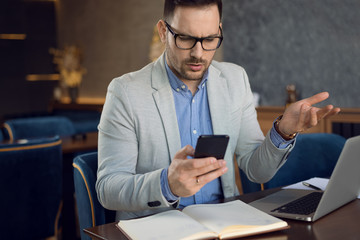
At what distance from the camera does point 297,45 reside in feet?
16.0

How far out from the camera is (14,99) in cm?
779

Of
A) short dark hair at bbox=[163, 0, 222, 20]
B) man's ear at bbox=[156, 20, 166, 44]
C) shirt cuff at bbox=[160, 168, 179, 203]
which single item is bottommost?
shirt cuff at bbox=[160, 168, 179, 203]

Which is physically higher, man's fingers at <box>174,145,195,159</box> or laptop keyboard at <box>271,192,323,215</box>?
man's fingers at <box>174,145,195,159</box>

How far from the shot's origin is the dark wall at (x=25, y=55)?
25.1ft

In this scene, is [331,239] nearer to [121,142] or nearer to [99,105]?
[121,142]

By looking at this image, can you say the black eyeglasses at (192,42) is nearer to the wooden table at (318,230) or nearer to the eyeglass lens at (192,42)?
the eyeglass lens at (192,42)

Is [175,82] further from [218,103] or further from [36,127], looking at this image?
[36,127]

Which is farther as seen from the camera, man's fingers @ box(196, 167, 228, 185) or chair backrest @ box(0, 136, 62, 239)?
chair backrest @ box(0, 136, 62, 239)

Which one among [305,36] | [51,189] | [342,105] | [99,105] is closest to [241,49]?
[305,36]

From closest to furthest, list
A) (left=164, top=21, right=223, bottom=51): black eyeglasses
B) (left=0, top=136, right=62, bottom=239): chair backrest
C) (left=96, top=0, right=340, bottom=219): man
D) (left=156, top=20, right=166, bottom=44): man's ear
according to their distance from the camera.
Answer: (left=96, top=0, right=340, bottom=219): man → (left=164, top=21, right=223, bottom=51): black eyeglasses → (left=156, top=20, right=166, bottom=44): man's ear → (left=0, top=136, right=62, bottom=239): chair backrest

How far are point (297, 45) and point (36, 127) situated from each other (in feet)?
8.82

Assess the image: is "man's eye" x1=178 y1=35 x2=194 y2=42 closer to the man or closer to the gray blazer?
the man

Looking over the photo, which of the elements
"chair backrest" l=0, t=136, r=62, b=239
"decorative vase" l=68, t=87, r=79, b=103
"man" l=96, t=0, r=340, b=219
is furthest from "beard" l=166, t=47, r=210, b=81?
"decorative vase" l=68, t=87, r=79, b=103

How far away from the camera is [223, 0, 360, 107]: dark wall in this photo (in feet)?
14.6
